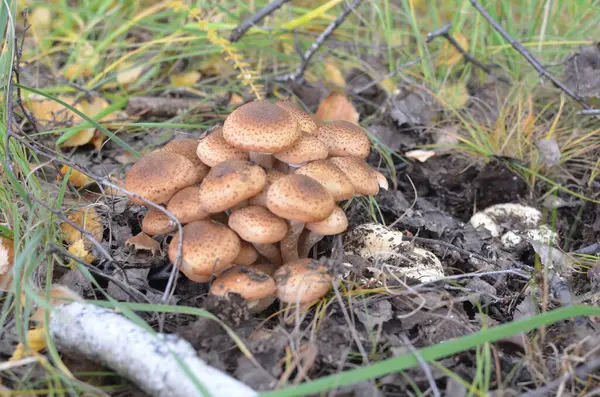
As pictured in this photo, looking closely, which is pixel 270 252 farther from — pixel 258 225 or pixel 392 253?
pixel 392 253

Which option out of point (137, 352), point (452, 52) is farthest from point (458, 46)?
point (137, 352)

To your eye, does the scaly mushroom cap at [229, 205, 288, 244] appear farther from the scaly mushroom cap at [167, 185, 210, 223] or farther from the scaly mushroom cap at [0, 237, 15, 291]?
the scaly mushroom cap at [0, 237, 15, 291]

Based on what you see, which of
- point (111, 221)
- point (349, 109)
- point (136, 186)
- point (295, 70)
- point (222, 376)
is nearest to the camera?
point (222, 376)

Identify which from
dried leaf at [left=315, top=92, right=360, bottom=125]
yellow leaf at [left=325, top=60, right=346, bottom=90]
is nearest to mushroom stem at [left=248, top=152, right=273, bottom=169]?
dried leaf at [left=315, top=92, right=360, bottom=125]

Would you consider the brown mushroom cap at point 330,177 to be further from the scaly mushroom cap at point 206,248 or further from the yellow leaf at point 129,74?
the yellow leaf at point 129,74

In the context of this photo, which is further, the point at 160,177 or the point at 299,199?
the point at 160,177

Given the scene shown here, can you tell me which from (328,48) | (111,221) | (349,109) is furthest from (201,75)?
(111,221)

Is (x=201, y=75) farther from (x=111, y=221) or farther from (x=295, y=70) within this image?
(x=111, y=221)
